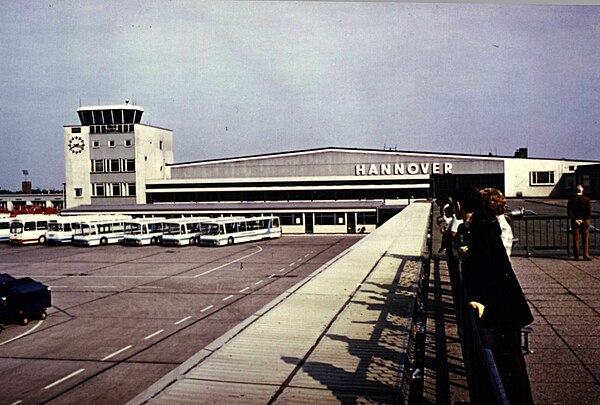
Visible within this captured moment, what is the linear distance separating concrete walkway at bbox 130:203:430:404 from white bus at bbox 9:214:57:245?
35.5 metres

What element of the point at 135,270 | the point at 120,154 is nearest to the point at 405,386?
the point at 135,270

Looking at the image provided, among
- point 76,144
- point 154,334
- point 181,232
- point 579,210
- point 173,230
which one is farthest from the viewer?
point 76,144

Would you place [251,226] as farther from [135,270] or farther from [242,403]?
[242,403]

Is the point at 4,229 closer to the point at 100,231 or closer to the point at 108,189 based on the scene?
the point at 100,231

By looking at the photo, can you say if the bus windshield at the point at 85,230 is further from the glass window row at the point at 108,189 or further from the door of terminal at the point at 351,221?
the door of terminal at the point at 351,221

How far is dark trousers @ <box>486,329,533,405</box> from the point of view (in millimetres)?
4062

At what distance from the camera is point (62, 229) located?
131 ft

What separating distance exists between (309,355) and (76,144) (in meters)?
55.4

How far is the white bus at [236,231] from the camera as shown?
1522 inches

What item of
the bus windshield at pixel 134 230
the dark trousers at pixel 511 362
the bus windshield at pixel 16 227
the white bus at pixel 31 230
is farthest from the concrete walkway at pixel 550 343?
the white bus at pixel 31 230

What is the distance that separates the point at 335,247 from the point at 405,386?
31457 mm

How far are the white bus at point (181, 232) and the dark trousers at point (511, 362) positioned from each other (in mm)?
36226

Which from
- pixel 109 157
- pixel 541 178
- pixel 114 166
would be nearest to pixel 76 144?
pixel 109 157

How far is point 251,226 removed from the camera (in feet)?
139
